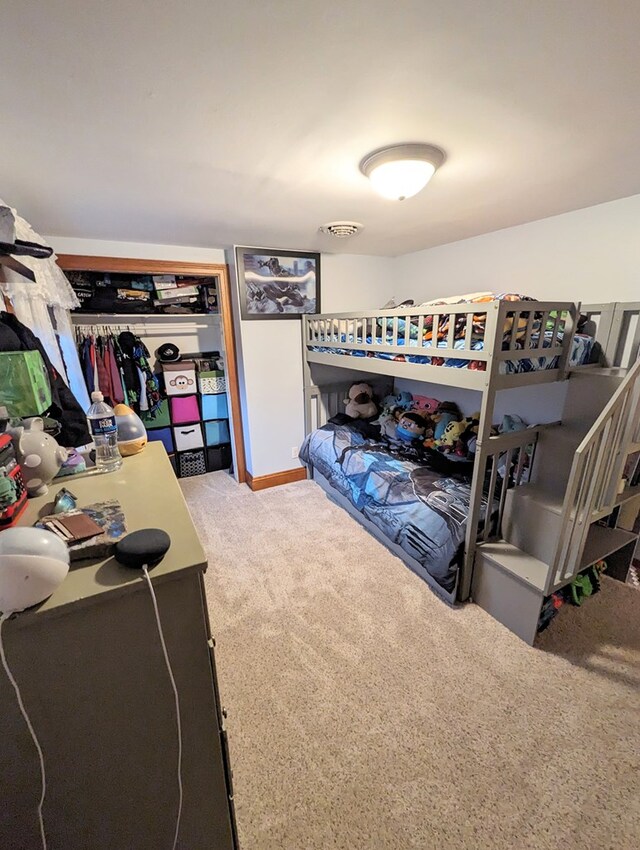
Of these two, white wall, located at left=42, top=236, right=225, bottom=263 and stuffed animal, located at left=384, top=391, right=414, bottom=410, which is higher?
white wall, located at left=42, top=236, right=225, bottom=263

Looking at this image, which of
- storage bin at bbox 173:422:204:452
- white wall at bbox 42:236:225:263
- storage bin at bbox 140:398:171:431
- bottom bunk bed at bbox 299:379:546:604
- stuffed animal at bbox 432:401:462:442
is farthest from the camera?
storage bin at bbox 173:422:204:452

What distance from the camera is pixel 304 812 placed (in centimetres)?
113

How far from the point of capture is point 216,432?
3.62 meters

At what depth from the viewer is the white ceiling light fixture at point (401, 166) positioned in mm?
1310

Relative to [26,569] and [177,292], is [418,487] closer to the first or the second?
[26,569]

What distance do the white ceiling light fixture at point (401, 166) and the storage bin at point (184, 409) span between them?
8.52 ft

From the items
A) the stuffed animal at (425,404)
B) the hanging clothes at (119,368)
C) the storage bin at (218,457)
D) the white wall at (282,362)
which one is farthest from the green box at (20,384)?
the stuffed animal at (425,404)

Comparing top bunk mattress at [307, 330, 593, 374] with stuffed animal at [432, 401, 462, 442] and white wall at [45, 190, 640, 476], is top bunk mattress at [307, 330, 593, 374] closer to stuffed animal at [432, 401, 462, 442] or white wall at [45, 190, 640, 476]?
white wall at [45, 190, 640, 476]

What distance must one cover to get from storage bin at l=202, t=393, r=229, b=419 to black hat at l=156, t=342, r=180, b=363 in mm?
479

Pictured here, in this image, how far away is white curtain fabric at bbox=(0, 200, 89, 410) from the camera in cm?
168

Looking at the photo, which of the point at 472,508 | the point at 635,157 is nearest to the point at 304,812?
the point at 472,508

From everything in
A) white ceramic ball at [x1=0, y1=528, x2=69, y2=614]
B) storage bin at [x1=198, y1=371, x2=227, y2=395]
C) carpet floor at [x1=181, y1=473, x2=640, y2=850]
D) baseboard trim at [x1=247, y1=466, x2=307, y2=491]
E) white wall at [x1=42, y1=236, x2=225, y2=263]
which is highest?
white wall at [x1=42, y1=236, x2=225, y2=263]

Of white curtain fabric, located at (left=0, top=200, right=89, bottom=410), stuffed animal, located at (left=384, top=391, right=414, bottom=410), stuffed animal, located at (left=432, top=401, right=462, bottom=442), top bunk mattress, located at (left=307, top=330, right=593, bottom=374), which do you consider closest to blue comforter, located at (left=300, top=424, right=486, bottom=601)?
stuffed animal, located at (left=432, top=401, right=462, bottom=442)

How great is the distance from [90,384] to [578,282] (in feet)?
12.4
